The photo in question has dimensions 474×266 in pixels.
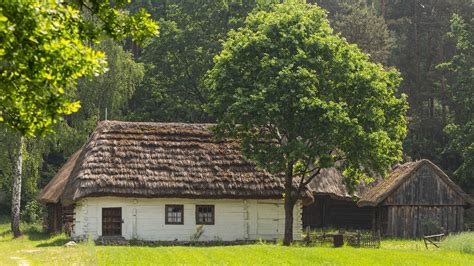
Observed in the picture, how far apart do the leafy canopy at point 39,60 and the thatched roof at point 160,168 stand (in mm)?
20067

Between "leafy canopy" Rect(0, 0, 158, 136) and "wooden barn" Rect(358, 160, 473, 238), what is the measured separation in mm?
29311

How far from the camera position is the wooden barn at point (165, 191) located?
33719mm

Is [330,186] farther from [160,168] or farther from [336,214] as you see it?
[160,168]

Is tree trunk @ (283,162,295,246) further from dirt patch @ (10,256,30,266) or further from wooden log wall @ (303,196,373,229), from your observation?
wooden log wall @ (303,196,373,229)

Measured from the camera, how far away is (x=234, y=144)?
125 feet

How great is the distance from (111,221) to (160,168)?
10.2ft

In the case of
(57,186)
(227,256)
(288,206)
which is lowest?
(227,256)

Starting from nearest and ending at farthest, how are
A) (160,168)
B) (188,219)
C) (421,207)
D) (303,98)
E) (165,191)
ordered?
(303,98) → (165,191) → (160,168) → (188,219) → (421,207)

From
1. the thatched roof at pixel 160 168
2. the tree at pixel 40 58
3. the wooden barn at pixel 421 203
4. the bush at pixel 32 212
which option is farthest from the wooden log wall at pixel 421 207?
the tree at pixel 40 58

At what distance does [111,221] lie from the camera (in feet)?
112

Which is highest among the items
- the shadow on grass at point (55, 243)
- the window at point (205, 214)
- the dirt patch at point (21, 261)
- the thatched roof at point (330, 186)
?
the thatched roof at point (330, 186)

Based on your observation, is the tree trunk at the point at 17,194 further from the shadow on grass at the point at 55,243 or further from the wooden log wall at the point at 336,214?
the wooden log wall at the point at 336,214

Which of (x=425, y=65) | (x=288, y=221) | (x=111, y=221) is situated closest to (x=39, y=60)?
(x=288, y=221)

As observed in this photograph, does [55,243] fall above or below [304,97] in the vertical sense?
below
